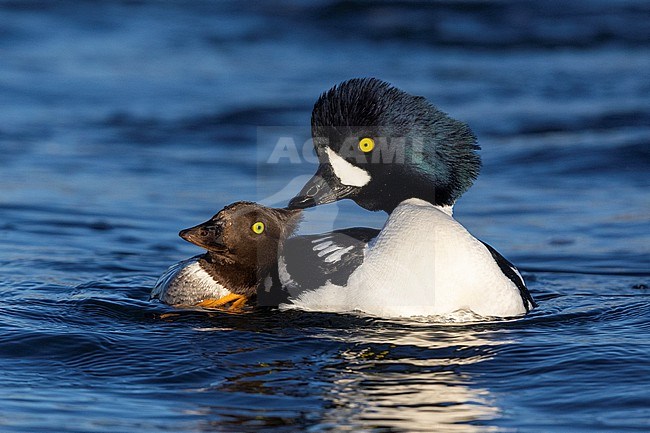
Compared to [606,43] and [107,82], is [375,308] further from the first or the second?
[606,43]

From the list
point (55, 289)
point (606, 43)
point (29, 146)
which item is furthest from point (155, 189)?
point (606, 43)

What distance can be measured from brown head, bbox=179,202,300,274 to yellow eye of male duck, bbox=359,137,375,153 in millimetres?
761

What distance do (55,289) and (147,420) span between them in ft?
8.79


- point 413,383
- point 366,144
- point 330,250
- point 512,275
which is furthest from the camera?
point 512,275

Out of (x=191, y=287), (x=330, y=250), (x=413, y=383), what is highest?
(x=330, y=250)

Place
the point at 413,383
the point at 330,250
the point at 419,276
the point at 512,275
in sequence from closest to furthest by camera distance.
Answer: the point at 413,383 → the point at 419,276 → the point at 330,250 → the point at 512,275

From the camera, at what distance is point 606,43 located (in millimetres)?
18141

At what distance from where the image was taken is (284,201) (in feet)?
23.8

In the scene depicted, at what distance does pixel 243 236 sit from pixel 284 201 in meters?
0.63

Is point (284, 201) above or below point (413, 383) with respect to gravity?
above

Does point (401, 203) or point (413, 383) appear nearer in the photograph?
point (413, 383)

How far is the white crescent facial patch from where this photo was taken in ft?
21.1

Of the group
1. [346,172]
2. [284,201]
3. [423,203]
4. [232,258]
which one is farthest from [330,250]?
[284,201]

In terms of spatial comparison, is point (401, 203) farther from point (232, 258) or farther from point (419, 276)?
point (232, 258)
